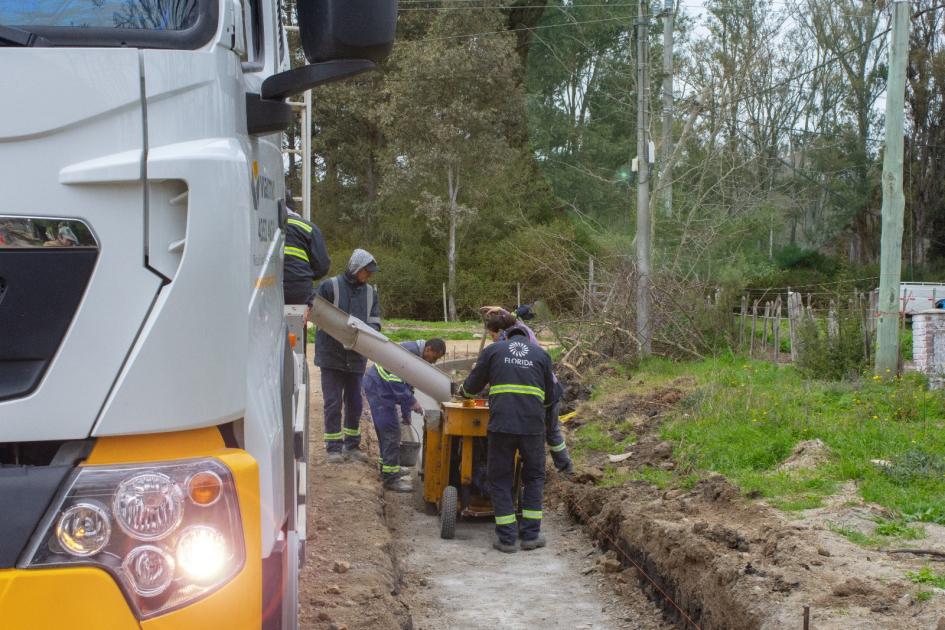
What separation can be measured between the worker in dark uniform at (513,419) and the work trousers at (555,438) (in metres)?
0.38

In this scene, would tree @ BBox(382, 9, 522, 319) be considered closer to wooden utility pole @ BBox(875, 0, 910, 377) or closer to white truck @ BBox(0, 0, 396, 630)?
wooden utility pole @ BBox(875, 0, 910, 377)

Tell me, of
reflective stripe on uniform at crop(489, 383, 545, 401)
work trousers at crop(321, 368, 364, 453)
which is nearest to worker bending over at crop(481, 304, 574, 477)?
reflective stripe on uniform at crop(489, 383, 545, 401)

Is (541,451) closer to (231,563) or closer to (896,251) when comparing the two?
(231,563)

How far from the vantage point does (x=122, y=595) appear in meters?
2.33

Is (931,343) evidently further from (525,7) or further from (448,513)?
(525,7)

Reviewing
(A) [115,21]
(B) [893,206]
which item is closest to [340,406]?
(A) [115,21]

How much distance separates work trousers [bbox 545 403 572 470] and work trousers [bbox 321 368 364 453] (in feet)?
6.28

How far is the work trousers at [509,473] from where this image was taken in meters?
8.07

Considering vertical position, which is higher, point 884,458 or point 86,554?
point 86,554

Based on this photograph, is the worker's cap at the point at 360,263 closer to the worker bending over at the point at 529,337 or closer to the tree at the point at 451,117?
the worker bending over at the point at 529,337

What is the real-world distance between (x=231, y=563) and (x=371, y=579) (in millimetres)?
4114

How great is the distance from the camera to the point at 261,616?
2648 millimetres

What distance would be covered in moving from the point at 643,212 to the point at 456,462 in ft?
30.6

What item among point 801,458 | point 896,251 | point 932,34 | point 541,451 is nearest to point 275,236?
point 541,451
